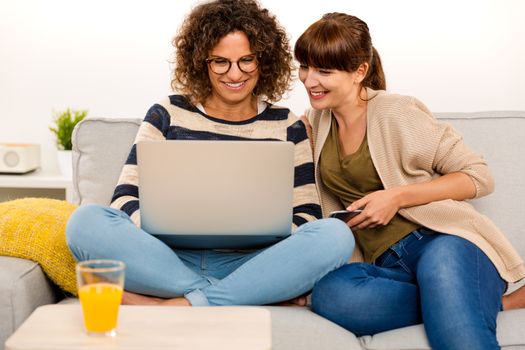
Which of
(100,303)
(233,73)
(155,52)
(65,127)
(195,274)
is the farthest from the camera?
(155,52)

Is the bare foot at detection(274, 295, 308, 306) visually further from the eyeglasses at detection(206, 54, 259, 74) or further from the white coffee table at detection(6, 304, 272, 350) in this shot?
the eyeglasses at detection(206, 54, 259, 74)

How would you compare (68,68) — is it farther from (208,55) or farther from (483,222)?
(483,222)

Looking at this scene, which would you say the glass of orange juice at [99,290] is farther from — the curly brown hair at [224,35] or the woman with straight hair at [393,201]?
the curly brown hair at [224,35]

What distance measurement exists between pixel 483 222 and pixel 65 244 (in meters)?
1.08

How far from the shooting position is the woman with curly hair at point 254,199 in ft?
5.79

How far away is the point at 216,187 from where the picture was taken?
64.6 inches

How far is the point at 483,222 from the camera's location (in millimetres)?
1971

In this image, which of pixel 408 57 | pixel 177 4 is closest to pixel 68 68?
pixel 177 4

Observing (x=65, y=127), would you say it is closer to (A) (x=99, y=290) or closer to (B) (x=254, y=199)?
(B) (x=254, y=199)

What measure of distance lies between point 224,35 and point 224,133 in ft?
0.96

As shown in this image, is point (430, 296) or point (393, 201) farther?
point (393, 201)

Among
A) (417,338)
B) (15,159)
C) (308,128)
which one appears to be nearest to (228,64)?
(308,128)

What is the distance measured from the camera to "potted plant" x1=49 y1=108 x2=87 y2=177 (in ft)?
10.3

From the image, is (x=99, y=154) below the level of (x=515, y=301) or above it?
above
